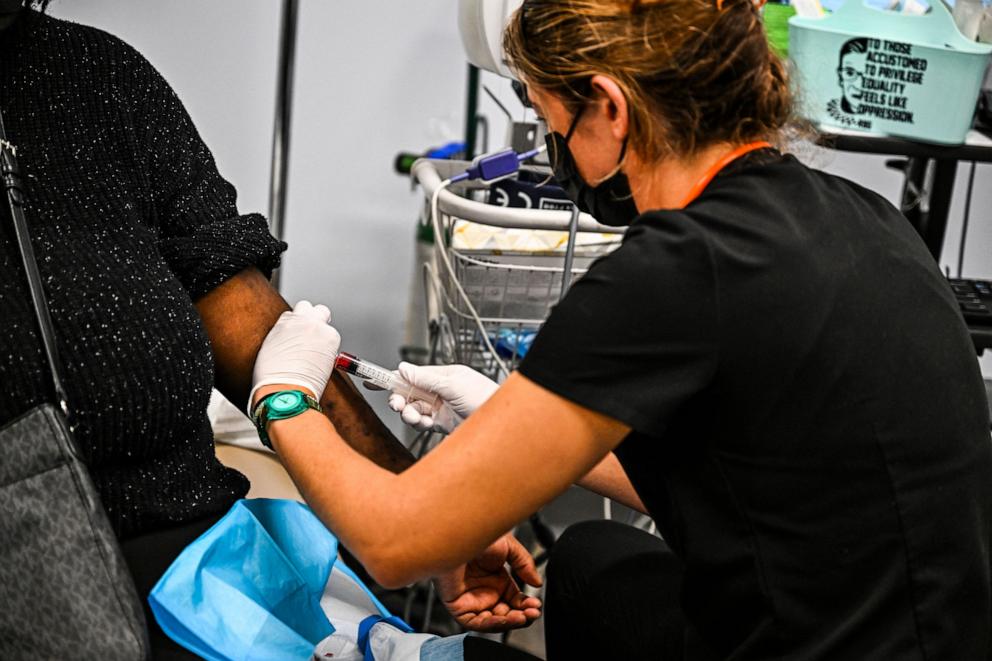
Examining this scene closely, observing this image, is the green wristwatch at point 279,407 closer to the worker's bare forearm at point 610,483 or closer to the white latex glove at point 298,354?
the white latex glove at point 298,354

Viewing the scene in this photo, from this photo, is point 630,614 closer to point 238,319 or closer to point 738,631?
point 738,631

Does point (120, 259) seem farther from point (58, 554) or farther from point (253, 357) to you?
A: point (58, 554)

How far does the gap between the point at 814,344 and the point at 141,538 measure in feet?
2.43

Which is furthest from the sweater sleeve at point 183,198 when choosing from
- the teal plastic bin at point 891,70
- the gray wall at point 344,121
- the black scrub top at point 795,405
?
the gray wall at point 344,121

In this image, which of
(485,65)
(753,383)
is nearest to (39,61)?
(485,65)

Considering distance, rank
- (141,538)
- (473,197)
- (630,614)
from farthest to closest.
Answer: (473,197), (630,614), (141,538)

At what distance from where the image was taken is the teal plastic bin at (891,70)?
5.69 feet

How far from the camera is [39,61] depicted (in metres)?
1.26

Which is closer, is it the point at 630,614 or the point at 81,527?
the point at 81,527

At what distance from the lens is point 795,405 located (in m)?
0.97

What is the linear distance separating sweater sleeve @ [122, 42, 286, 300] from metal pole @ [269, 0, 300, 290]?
1.06 metres

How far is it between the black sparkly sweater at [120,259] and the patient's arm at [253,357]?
1.5 inches

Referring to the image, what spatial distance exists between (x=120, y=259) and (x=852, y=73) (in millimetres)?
1181

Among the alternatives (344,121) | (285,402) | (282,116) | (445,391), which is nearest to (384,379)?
(445,391)
